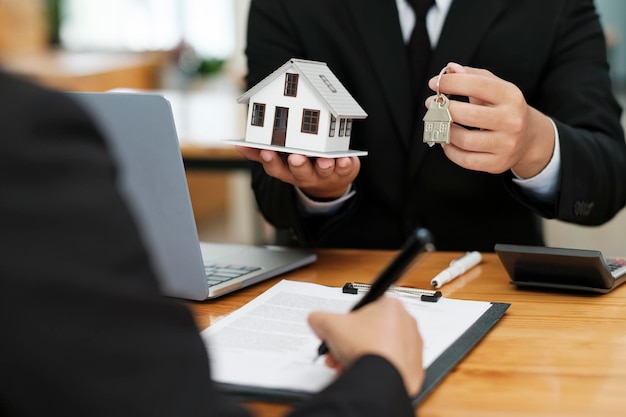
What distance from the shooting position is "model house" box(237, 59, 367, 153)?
1.17 meters

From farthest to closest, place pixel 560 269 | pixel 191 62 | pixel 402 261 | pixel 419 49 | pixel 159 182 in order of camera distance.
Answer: pixel 191 62
pixel 419 49
pixel 560 269
pixel 159 182
pixel 402 261

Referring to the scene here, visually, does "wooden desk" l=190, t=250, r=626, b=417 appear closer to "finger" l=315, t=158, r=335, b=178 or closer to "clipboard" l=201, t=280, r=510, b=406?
"clipboard" l=201, t=280, r=510, b=406

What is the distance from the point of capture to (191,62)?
6.36 meters

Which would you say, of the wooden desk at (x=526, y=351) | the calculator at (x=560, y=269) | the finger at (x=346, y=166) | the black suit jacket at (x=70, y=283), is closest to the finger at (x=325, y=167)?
the finger at (x=346, y=166)

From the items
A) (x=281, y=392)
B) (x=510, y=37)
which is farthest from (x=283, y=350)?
(x=510, y=37)

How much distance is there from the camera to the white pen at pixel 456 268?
1.16 meters

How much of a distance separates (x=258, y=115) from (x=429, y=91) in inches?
18.3

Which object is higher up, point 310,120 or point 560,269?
point 310,120

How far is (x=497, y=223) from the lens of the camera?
5.30ft

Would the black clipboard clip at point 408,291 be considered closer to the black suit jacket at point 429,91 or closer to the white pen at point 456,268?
the white pen at point 456,268

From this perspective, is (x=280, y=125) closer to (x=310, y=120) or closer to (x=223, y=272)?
(x=310, y=120)

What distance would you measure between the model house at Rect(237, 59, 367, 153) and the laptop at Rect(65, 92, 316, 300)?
0.21 m

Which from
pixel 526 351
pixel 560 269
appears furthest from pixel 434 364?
pixel 560 269

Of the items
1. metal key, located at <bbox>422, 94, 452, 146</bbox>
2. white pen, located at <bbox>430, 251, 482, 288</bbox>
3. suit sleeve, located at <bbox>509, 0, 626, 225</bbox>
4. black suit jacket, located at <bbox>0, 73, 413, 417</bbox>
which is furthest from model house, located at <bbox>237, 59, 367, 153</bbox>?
black suit jacket, located at <bbox>0, 73, 413, 417</bbox>
